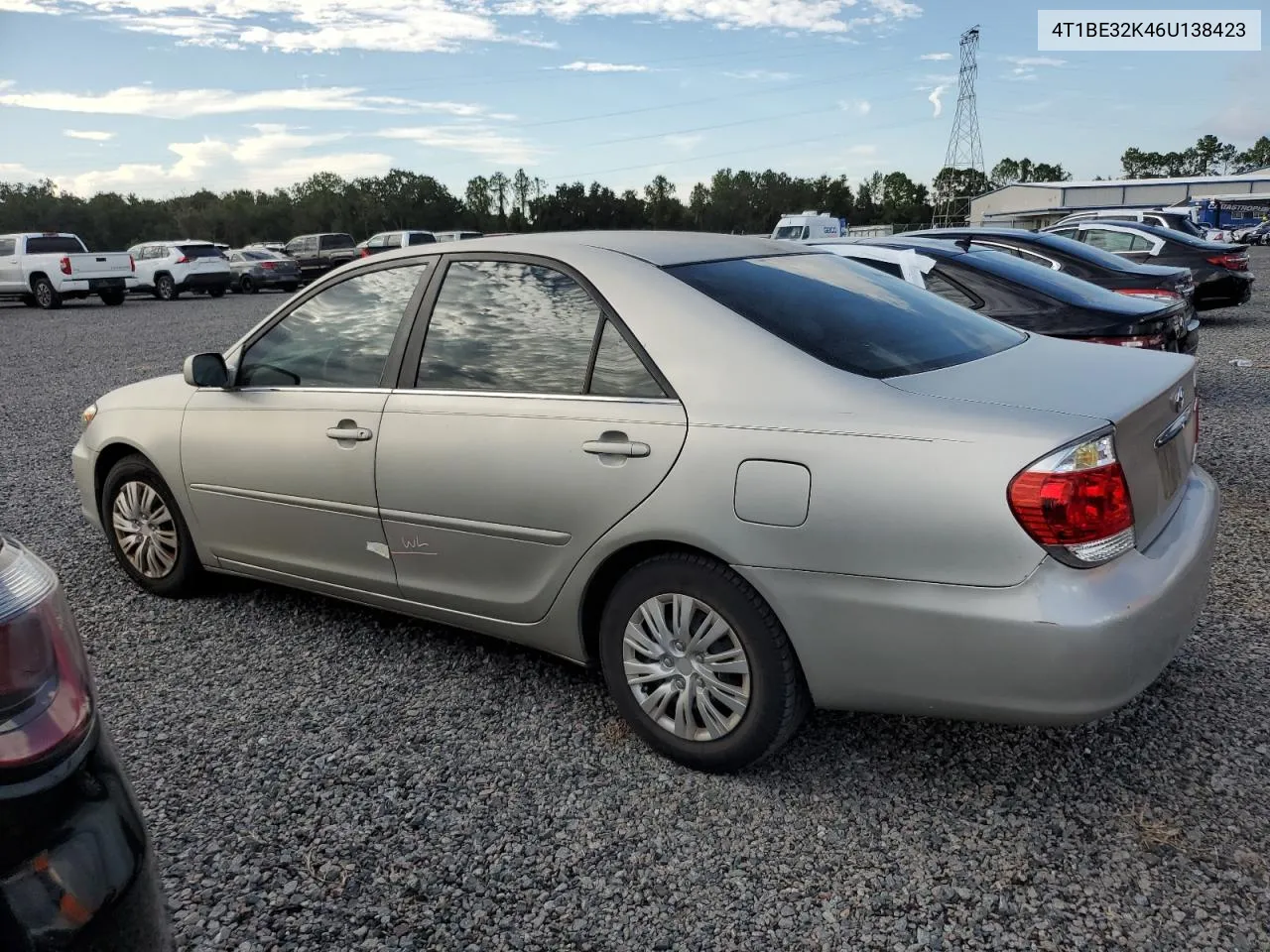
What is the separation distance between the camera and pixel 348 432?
349cm

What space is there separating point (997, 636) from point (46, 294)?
88.7 ft

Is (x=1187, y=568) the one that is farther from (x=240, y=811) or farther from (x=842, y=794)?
(x=240, y=811)

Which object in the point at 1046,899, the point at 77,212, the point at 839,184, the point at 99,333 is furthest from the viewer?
the point at 839,184

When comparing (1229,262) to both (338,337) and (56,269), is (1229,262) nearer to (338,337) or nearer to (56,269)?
(338,337)

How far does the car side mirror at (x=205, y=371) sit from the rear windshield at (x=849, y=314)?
1.94 meters

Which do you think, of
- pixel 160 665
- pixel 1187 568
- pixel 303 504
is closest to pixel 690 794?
pixel 1187 568

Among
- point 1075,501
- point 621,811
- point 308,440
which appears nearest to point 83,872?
point 621,811

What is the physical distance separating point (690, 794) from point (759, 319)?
1.39m

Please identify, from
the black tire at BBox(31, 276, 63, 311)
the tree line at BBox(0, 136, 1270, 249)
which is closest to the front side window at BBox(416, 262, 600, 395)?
the black tire at BBox(31, 276, 63, 311)

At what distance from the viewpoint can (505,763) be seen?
9.98 feet

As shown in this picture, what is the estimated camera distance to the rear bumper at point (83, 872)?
1284mm

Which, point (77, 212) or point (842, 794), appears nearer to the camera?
point (842, 794)

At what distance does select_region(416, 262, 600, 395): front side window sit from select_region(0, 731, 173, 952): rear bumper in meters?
1.82

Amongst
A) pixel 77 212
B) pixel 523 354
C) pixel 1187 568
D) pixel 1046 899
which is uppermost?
pixel 77 212
